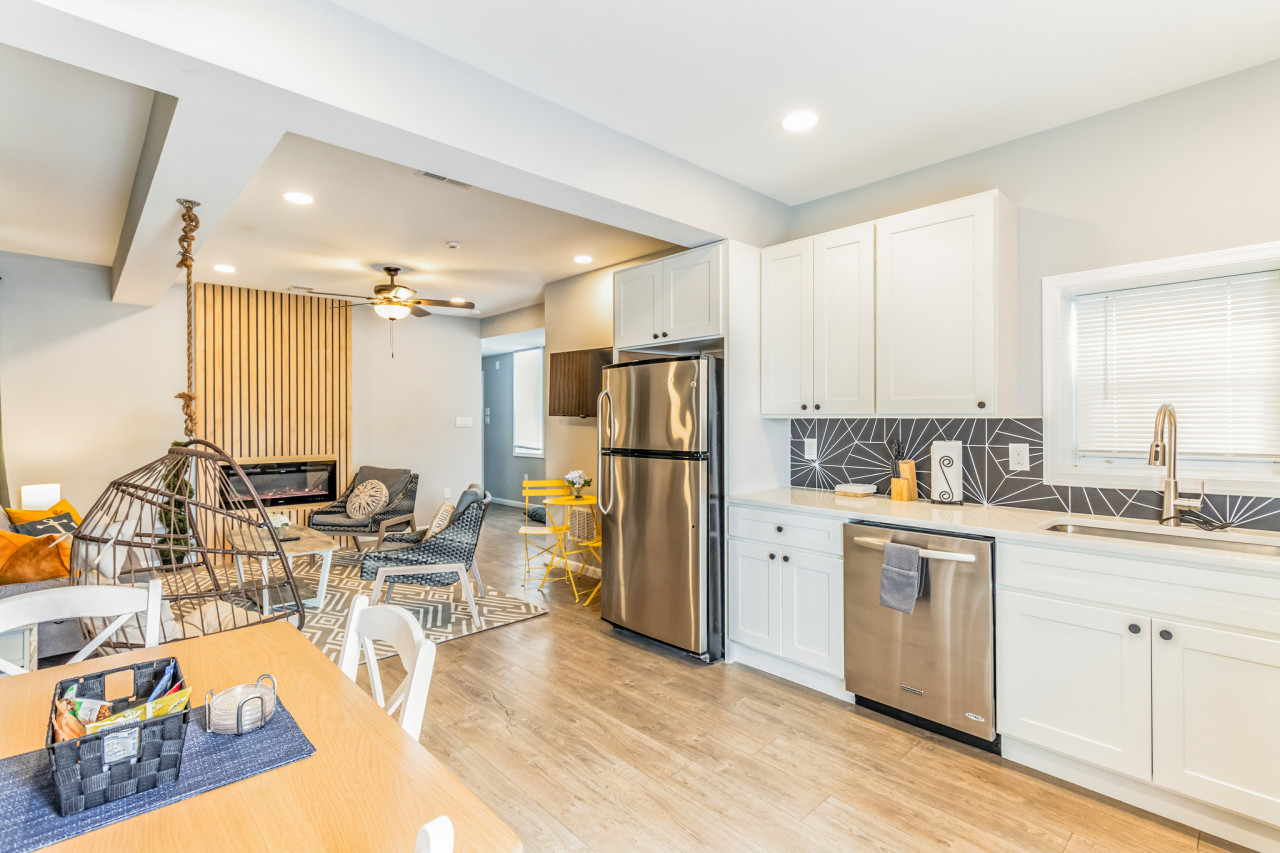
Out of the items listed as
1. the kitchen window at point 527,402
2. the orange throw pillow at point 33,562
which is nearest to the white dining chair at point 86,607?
the orange throw pillow at point 33,562

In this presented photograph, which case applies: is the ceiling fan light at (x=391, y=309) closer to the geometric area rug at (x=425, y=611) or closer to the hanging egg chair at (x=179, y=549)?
the hanging egg chair at (x=179, y=549)

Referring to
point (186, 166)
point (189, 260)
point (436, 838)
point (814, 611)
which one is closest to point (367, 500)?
point (189, 260)

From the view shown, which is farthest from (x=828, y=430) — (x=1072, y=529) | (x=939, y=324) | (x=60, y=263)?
(x=60, y=263)

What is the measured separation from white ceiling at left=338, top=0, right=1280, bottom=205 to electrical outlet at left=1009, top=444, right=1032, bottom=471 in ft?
4.88

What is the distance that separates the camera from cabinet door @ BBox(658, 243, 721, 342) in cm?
343

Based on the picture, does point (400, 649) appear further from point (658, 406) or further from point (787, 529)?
point (658, 406)

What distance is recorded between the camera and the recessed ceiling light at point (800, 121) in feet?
8.75

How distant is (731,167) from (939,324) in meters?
1.35

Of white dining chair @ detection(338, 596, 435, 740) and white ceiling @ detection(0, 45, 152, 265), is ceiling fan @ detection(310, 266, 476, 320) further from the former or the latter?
white dining chair @ detection(338, 596, 435, 740)

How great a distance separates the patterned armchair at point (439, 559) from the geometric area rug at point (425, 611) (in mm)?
133

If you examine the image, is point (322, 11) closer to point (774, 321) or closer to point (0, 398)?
point (774, 321)

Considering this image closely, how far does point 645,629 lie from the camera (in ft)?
11.9

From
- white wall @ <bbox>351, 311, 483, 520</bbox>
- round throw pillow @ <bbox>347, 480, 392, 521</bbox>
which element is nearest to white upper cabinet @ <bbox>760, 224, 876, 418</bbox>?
round throw pillow @ <bbox>347, 480, 392, 521</bbox>

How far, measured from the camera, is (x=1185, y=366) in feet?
8.47
